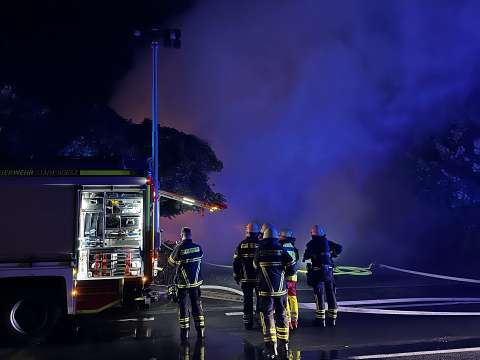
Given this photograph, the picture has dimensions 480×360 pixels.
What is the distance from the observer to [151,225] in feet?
24.5

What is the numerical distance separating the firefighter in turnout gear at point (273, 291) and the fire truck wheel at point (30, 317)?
125 inches

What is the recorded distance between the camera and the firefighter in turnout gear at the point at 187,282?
6.71 metres

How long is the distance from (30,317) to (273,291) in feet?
12.2

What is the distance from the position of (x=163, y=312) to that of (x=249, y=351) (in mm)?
3136

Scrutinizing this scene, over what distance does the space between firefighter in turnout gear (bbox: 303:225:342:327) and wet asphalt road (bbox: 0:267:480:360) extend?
0.26 m

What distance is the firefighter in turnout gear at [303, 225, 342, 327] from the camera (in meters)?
7.58

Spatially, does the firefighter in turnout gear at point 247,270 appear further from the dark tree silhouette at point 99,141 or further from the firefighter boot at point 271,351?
the dark tree silhouette at point 99,141

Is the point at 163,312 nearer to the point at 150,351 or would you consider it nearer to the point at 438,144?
the point at 150,351

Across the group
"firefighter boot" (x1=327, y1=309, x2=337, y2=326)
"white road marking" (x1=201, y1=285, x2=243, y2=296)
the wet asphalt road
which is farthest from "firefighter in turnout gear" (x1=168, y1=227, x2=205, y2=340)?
"white road marking" (x1=201, y1=285, x2=243, y2=296)

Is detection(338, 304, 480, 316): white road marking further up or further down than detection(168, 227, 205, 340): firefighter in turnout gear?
further down

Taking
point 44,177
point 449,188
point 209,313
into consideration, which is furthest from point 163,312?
point 449,188

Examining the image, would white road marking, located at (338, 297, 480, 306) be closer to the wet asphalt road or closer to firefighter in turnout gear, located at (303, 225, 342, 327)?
the wet asphalt road

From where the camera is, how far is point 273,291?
19.5 ft

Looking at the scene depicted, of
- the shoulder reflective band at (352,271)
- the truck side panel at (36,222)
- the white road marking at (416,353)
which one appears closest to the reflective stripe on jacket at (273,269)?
the white road marking at (416,353)
